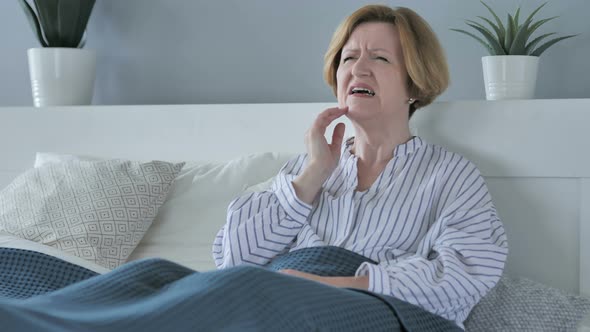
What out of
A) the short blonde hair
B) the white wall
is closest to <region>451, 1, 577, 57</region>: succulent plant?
the white wall

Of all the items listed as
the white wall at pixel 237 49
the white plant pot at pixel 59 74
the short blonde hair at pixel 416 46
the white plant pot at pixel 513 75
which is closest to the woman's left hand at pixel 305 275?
the short blonde hair at pixel 416 46

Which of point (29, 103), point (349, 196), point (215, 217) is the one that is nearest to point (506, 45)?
point (349, 196)

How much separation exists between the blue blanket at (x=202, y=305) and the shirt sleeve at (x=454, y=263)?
0.38 feet

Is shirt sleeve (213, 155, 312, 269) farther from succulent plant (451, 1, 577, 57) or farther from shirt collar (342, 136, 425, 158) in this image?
succulent plant (451, 1, 577, 57)

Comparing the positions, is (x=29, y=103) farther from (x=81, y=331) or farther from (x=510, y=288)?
(x=81, y=331)

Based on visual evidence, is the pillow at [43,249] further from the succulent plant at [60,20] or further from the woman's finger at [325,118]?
the succulent plant at [60,20]

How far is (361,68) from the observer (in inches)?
79.3

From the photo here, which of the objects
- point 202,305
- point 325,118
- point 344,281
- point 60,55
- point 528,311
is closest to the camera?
point 202,305

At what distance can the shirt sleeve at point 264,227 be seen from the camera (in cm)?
195

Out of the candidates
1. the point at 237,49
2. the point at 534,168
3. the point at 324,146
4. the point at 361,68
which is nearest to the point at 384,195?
the point at 324,146

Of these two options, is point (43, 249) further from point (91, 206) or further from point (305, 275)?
point (305, 275)

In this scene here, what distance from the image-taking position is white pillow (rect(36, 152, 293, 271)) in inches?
90.5

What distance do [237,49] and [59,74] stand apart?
0.55 metres

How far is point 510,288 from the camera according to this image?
1.97m
